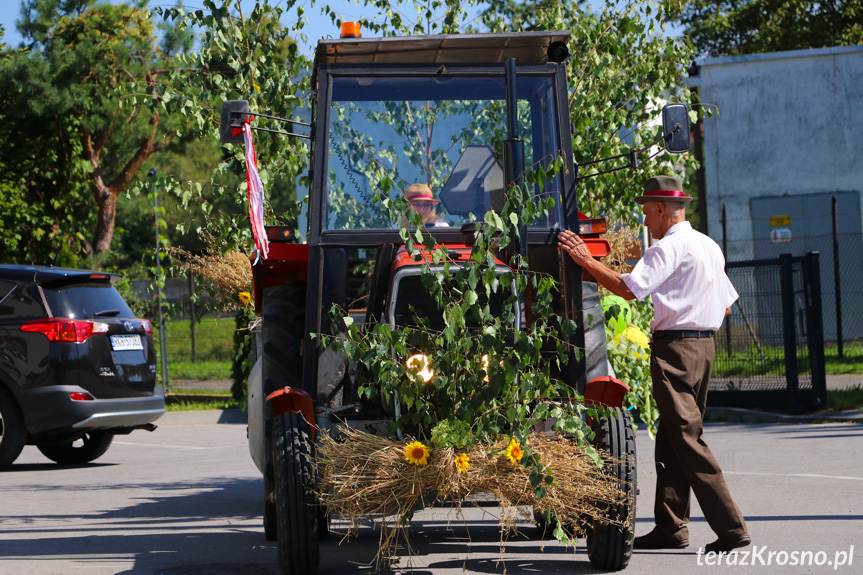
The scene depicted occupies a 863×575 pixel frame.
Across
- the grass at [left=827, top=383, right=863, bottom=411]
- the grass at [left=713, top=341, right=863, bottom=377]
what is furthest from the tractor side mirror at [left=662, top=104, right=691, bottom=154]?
the grass at [left=827, top=383, right=863, bottom=411]

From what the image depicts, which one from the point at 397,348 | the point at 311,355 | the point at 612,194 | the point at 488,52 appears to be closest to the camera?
the point at 397,348

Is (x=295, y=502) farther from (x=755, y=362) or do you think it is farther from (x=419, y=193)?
(x=755, y=362)

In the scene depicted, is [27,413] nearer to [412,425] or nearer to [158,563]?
[158,563]

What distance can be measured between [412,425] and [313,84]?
241 cm

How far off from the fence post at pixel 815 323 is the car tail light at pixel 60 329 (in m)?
8.59

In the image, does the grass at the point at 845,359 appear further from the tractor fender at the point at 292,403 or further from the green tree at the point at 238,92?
the tractor fender at the point at 292,403

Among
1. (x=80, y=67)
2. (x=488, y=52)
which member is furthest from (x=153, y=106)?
(x=80, y=67)

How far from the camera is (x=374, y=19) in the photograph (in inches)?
386

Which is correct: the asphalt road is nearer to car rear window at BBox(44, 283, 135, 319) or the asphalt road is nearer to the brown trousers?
the brown trousers

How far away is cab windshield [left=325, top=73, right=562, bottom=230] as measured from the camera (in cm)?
612

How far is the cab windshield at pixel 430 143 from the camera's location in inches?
241

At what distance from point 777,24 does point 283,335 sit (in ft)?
106

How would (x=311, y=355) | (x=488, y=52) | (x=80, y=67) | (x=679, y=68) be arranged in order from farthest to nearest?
1. (x=80, y=67)
2. (x=679, y=68)
3. (x=488, y=52)
4. (x=311, y=355)

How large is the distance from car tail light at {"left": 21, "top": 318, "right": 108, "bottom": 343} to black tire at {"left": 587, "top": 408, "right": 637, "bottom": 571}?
22.9 feet
